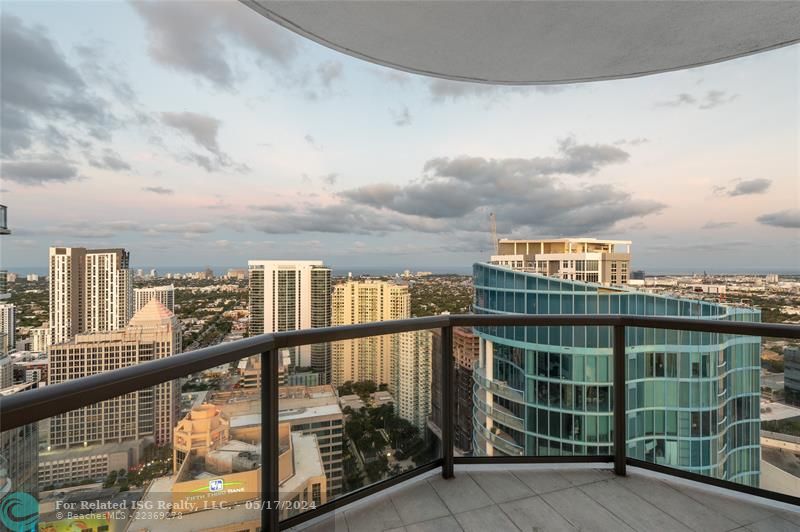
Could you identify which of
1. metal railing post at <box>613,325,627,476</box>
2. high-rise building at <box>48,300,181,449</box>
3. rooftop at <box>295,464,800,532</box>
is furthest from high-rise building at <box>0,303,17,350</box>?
metal railing post at <box>613,325,627,476</box>

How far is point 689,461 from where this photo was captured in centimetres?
269

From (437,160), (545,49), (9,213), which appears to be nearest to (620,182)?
(437,160)

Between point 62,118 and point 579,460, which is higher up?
point 62,118

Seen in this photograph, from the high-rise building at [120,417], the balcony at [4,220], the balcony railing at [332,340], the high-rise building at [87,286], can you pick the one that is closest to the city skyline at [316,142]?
the balcony at [4,220]

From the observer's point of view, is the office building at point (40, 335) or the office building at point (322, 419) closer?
the office building at point (322, 419)

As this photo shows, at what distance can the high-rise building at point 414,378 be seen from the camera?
8.71ft

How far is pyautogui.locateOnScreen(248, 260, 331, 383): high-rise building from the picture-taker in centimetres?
228

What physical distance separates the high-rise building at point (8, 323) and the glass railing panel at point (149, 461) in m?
3.50

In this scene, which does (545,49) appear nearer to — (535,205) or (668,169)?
(668,169)

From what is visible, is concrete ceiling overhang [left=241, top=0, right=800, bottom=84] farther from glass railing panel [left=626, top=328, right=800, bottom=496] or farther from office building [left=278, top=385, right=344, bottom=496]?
office building [left=278, top=385, right=344, bottom=496]

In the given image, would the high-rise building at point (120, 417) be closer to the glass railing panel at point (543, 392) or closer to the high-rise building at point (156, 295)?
the glass railing panel at point (543, 392)

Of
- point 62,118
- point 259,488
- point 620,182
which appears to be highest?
point 62,118

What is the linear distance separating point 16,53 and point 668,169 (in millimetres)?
11438

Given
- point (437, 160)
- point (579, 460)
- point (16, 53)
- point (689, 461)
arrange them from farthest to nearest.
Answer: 1. point (437, 160)
2. point (16, 53)
3. point (579, 460)
4. point (689, 461)
